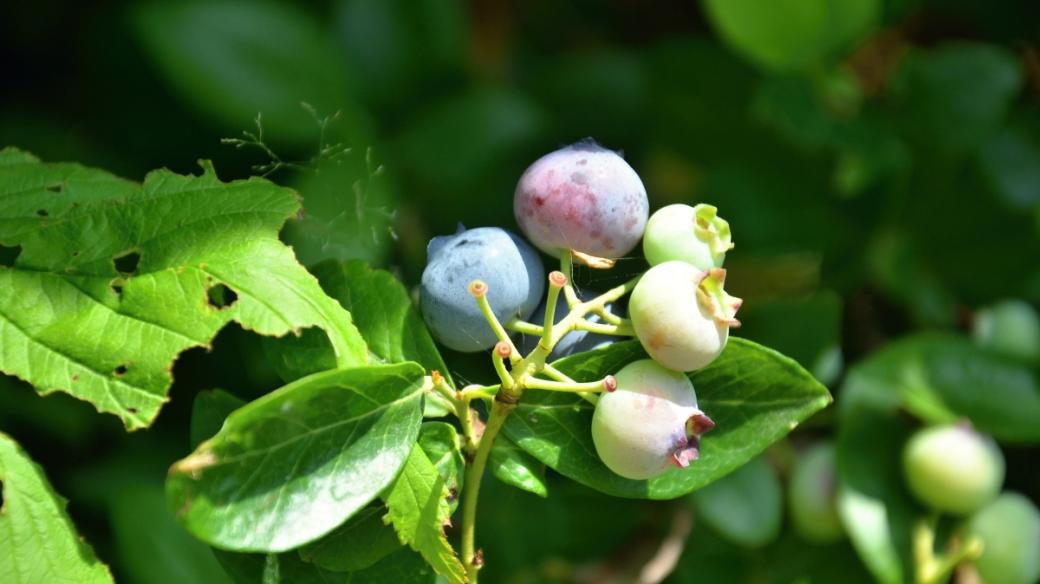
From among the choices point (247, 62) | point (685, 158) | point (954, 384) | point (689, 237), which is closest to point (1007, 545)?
point (954, 384)

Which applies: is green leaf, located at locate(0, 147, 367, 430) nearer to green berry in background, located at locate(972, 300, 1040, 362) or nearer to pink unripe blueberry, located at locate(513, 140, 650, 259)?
pink unripe blueberry, located at locate(513, 140, 650, 259)

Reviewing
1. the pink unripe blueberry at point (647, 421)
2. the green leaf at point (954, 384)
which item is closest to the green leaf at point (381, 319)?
the pink unripe blueberry at point (647, 421)

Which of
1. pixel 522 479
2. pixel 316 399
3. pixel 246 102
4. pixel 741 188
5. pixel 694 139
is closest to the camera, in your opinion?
pixel 316 399

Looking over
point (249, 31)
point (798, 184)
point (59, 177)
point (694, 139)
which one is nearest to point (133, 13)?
point (249, 31)

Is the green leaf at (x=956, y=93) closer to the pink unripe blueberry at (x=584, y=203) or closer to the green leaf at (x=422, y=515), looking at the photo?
the pink unripe blueberry at (x=584, y=203)

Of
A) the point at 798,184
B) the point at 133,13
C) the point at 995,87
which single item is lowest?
the point at 798,184

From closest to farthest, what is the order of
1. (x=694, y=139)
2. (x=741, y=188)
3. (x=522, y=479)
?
(x=522, y=479) < (x=741, y=188) < (x=694, y=139)

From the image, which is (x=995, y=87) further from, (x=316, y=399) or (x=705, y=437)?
(x=316, y=399)
